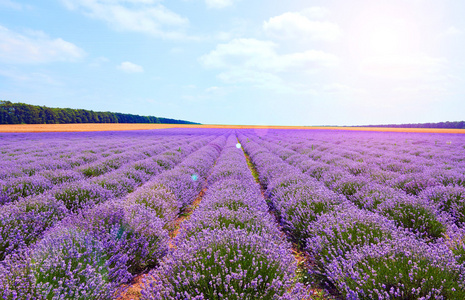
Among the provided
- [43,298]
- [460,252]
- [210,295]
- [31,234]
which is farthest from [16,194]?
[460,252]

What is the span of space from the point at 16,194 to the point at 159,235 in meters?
4.19

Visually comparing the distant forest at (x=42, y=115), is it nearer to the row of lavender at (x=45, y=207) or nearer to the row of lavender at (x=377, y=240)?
the row of lavender at (x=45, y=207)

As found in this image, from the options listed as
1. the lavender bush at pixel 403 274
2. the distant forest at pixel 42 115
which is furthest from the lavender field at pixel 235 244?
the distant forest at pixel 42 115

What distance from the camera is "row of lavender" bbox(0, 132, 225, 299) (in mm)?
1863

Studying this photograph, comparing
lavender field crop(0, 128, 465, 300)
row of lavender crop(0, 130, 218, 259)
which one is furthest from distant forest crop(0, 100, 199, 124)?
row of lavender crop(0, 130, 218, 259)

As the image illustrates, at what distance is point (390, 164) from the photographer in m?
7.76

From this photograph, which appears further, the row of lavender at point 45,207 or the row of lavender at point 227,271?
the row of lavender at point 45,207

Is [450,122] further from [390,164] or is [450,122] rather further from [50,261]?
[50,261]

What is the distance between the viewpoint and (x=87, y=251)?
228 cm

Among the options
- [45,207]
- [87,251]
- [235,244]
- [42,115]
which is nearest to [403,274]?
[235,244]

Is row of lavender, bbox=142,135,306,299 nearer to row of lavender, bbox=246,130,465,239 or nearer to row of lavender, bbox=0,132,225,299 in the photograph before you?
row of lavender, bbox=0,132,225,299

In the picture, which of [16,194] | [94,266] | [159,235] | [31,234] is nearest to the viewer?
[94,266]

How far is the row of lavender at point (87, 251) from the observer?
1863 mm

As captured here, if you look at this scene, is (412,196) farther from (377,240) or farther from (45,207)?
(45,207)
